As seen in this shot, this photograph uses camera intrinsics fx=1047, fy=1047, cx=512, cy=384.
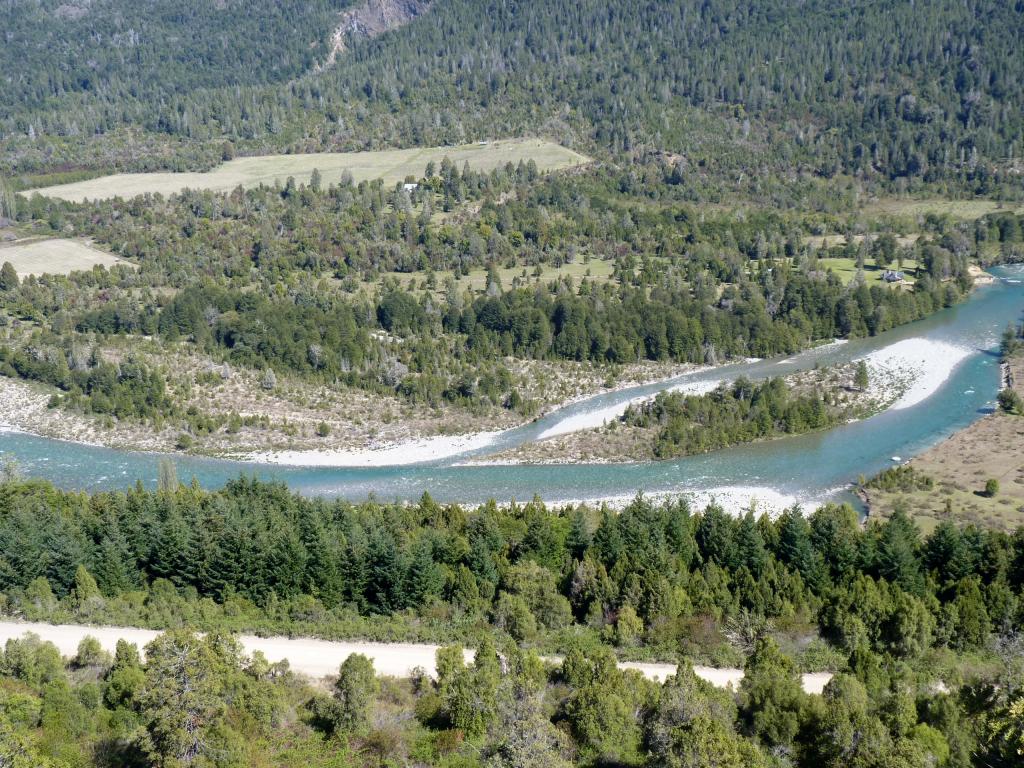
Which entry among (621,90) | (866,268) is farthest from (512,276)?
(621,90)

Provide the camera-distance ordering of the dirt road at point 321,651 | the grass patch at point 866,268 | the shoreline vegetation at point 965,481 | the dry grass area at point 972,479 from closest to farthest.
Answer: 1. the dirt road at point 321,651
2. the dry grass area at point 972,479
3. the shoreline vegetation at point 965,481
4. the grass patch at point 866,268

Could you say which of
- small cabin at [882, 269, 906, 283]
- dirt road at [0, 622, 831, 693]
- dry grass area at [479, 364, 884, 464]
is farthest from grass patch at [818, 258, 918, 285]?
dirt road at [0, 622, 831, 693]

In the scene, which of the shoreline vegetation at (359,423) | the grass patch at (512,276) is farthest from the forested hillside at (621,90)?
the shoreline vegetation at (359,423)

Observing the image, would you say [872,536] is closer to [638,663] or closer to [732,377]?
[638,663]

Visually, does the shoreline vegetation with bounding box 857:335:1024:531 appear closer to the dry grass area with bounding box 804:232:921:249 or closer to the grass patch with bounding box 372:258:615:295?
the grass patch with bounding box 372:258:615:295

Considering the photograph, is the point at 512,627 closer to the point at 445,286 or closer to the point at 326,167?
the point at 445,286

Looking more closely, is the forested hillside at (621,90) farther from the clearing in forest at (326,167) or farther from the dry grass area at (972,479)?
the dry grass area at (972,479)
